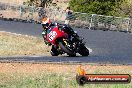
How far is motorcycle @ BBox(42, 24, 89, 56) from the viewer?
19.6 metres

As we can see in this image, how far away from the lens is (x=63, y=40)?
64.8 ft

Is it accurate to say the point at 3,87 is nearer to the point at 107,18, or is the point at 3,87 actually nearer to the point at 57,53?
the point at 57,53

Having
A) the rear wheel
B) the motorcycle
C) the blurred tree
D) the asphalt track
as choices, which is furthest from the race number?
the blurred tree

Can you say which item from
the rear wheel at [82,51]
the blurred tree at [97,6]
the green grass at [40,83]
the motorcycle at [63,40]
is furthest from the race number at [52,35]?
the blurred tree at [97,6]

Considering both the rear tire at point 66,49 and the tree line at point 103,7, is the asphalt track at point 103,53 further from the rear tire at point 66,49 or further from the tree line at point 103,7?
the tree line at point 103,7

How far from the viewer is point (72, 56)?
1984 centimetres

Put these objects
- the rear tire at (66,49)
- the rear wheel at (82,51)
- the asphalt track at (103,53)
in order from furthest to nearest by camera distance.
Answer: the rear wheel at (82,51) → the rear tire at (66,49) → the asphalt track at (103,53)

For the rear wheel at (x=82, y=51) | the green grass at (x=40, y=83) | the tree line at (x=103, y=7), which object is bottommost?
the tree line at (x=103, y=7)

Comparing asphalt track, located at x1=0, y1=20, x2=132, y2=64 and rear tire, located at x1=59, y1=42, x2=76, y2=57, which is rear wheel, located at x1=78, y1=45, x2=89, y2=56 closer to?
asphalt track, located at x1=0, y1=20, x2=132, y2=64

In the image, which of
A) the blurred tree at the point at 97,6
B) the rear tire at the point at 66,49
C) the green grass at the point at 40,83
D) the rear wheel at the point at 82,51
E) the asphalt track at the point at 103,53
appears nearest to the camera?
the green grass at the point at 40,83

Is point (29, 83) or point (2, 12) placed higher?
point (29, 83)

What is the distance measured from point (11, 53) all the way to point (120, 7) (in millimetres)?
34433

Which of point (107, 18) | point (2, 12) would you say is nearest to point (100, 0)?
point (107, 18)

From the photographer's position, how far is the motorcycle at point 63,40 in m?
19.6
